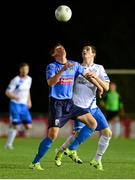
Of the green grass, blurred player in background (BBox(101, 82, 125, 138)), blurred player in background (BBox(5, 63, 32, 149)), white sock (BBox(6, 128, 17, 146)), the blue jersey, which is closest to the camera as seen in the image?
the green grass

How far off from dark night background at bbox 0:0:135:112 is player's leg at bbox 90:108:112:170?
70.9 ft

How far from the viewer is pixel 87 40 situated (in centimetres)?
3672

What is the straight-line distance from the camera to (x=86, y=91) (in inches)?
600

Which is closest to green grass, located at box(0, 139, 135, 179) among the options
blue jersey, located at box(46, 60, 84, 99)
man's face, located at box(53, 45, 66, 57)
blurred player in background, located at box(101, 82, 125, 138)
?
blue jersey, located at box(46, 60, 84, 99)

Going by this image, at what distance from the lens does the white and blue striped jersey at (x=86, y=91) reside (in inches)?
582

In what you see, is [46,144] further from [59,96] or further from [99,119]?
[99,119]

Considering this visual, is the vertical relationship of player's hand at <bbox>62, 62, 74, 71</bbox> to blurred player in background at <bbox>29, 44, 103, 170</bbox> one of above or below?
above

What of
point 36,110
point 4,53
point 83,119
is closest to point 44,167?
point 83,119

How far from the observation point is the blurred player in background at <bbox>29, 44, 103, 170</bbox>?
13.7m

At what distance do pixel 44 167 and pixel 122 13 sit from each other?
23.8 meters

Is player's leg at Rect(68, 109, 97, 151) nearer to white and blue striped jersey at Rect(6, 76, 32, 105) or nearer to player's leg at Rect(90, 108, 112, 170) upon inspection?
player's leg at Rect(90, 108, 112, 170)

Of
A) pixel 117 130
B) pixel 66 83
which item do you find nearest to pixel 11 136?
pixel 66 83

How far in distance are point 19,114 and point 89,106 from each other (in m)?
6.94

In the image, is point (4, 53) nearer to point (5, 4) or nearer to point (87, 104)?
point (5, 4)
